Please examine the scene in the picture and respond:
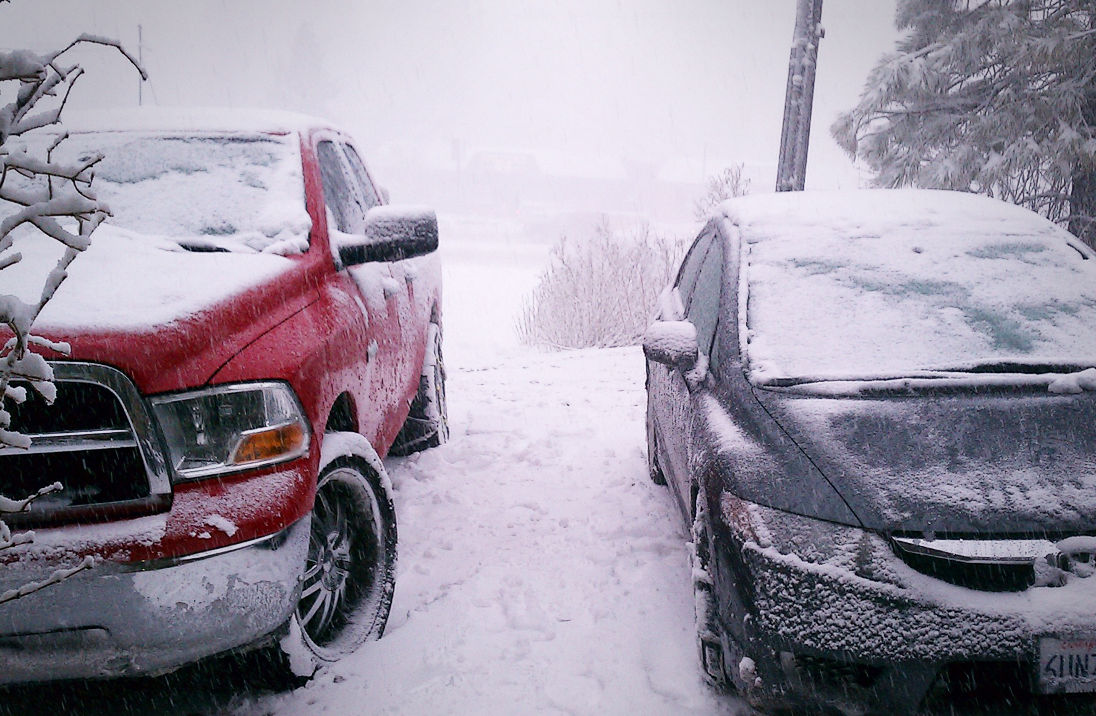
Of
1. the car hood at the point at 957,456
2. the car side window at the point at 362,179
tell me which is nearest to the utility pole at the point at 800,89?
the car side window at the point at 362,179

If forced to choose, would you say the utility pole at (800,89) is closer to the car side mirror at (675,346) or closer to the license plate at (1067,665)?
the car side mirror at (675,346)

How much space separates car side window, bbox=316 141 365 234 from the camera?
3.48 meters

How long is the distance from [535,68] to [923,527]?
167 metres

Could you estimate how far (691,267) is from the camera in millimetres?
4152

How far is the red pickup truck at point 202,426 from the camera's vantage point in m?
1.88

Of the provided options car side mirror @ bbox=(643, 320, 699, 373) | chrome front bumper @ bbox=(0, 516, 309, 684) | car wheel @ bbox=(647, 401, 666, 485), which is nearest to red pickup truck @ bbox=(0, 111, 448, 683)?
chrome front bumper @ bbox=(0, 516, 309, 684)

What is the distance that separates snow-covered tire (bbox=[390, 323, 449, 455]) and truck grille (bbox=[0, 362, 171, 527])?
283 centimetres

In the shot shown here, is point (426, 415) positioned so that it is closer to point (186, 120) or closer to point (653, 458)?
point (653, 458)

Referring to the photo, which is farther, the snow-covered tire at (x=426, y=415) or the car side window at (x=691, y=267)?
the snow-covered tire at (x=426, y=415)

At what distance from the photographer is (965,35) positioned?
8914 mm

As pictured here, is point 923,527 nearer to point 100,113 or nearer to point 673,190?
point 100,113

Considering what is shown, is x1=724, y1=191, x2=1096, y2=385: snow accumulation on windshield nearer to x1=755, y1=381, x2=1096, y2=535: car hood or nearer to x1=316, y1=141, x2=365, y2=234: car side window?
x1=755, y1=381, x2=1096, y2=535: car hood

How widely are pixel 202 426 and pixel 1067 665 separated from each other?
2.57 metres

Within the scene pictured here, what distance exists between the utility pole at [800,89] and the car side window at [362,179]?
15.3ft
